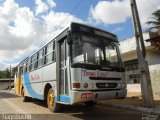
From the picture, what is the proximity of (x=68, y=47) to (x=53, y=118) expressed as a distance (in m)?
2.66

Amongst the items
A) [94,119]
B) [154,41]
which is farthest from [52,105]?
[154,41]

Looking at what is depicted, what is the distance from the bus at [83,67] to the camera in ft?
27.3

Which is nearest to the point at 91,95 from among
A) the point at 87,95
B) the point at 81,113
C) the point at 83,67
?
the point at 87,95

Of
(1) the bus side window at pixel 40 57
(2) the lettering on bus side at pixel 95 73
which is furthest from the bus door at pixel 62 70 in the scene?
(1) the bus side window at pixel 40 57

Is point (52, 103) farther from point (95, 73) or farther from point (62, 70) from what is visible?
point (95, 73)

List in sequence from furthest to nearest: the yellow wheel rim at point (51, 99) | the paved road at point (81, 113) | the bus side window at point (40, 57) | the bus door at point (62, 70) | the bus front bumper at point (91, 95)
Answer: the bus side window at point (40, 57)
the yellow wheel rim at point (51, 99)
the bus door at point (62, 70)
the paved road at point (81, 113)
the bus front bumper at point (91, 95)

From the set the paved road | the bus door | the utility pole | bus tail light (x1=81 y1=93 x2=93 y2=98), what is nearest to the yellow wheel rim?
the paved road

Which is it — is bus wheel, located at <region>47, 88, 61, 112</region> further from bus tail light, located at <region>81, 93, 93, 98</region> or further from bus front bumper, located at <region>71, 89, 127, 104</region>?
bus tail light, located at <region>81, 93, 93, 98</region>

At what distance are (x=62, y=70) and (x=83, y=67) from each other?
130 cm

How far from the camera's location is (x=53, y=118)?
894cm

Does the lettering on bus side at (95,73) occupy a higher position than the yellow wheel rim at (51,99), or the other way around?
the lettering on bus side at (95,73)

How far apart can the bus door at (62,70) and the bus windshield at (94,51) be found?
0.67 metres

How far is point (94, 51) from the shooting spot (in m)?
9.05

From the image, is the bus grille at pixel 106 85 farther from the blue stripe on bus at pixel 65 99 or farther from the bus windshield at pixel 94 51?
the blue stripe on bus at pixel 65 99
